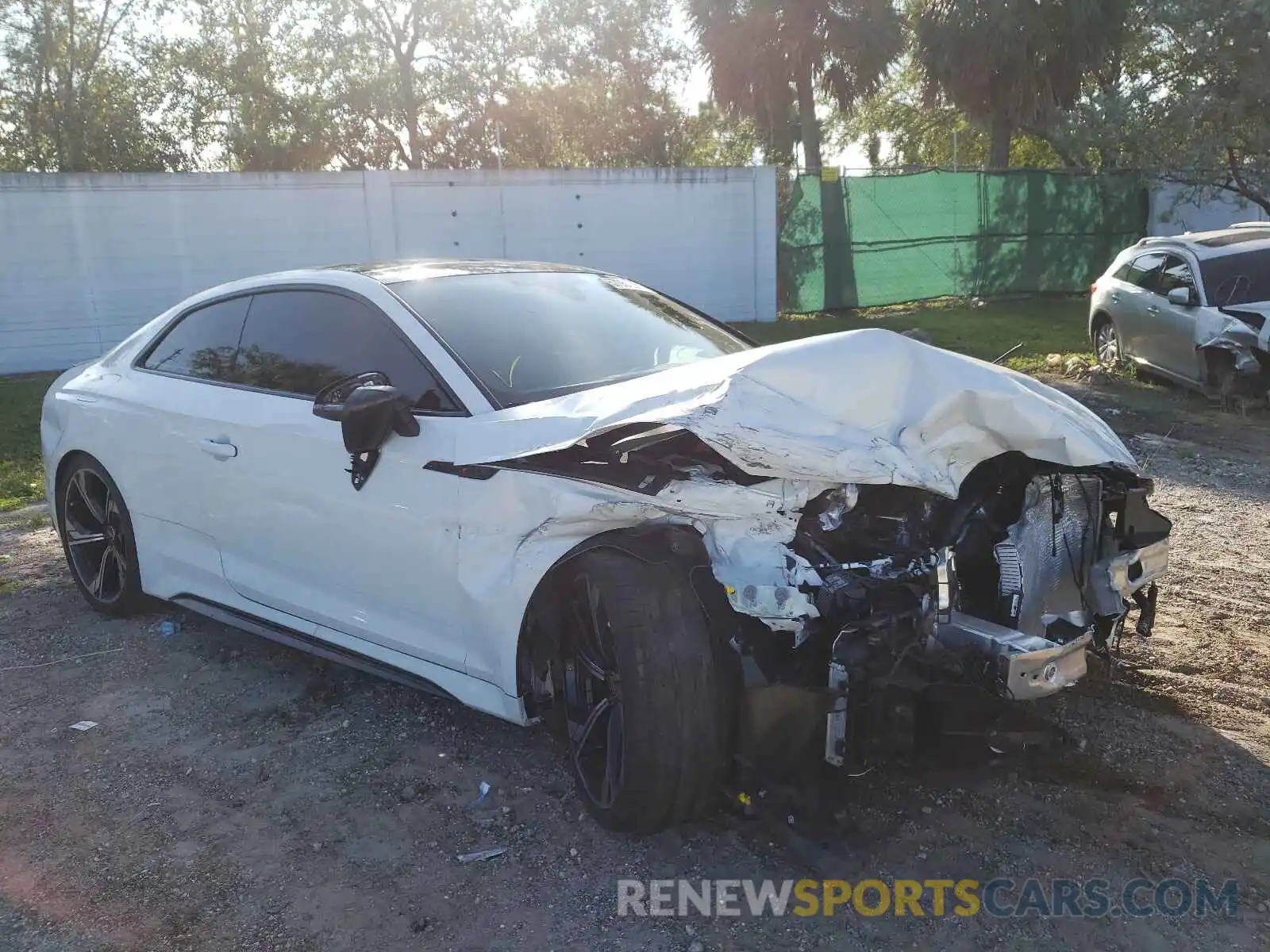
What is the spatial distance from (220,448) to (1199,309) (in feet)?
27.8

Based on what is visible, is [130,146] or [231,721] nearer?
[231,721]

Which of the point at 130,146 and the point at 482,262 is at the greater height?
the point at 130,146

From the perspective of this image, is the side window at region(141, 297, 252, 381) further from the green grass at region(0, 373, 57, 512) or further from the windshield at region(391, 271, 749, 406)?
the green grass at region(0, 373, 57, 512)

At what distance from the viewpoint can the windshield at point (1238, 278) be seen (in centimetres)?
920

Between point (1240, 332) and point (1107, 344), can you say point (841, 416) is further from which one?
point (1107, 344)

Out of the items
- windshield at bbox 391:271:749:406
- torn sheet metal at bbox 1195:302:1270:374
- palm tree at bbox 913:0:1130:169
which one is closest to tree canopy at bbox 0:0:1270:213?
palm tree at bbox 913:0:1130:169

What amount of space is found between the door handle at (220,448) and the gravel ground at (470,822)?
37.3 inches

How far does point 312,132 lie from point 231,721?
25.3 meters

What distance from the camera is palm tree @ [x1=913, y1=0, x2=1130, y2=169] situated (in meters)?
19.1

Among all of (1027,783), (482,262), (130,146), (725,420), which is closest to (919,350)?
(725,420)

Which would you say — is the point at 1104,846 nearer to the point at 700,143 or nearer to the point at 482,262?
the point at 482,262

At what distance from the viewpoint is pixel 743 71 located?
22188mm

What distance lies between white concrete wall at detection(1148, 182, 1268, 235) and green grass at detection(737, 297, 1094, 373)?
7.14 feet

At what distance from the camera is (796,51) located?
2172 cm
